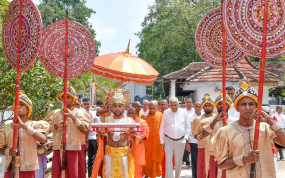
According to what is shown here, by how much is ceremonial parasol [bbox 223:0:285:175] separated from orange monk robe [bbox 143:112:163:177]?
19.6ft

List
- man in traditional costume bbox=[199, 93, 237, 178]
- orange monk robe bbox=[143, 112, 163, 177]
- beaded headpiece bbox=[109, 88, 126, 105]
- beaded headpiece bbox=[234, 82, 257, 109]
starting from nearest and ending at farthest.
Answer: beaded headpiece bbox=[234, 82, 257, 109] < man in traditional costume bbox=[199, 93, 237, 178] < beaded headpiece bbox=[109, 88, 126, 105] < orange monk robe bbox=[143, 112, 163, 177]

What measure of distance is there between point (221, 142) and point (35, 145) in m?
3.28

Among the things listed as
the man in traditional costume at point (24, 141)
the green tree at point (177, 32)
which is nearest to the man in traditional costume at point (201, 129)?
the man in traditional costume at point (24, 141)

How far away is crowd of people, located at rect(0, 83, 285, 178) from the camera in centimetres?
368

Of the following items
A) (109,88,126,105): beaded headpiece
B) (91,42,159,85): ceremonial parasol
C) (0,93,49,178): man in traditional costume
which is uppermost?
(91,42,159,85): ceremonial parasol

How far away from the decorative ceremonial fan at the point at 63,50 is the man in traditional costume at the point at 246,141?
340 centimetres

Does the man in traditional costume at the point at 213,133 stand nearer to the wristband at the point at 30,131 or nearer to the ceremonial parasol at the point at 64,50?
the ceremonial parasol at the point at 64,50

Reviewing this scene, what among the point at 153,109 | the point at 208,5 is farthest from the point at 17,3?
the point at 208,5

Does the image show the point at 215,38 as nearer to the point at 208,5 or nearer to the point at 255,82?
the point at 255,82

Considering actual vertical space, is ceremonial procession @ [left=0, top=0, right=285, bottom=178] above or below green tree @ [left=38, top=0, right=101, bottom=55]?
below

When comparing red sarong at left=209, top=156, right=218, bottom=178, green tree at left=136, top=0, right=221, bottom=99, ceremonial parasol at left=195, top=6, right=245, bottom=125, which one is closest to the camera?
ceremonial parasol at left=195, top=6, right=245, bottom=125

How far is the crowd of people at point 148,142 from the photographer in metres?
3.68

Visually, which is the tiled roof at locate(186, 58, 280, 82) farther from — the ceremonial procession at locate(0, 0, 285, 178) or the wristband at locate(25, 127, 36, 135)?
the wristband at locate(25, 127, 36, 135)

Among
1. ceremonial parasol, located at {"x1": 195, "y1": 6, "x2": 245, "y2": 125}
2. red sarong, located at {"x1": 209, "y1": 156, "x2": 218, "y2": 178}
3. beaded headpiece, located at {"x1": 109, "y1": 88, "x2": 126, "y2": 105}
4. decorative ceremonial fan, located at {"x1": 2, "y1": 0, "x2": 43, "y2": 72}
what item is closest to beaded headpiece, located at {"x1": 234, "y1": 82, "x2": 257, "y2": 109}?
ceremonial parasol, located at {"x1": 195, "y1": 6, "x2": 245, "y2": 125}
